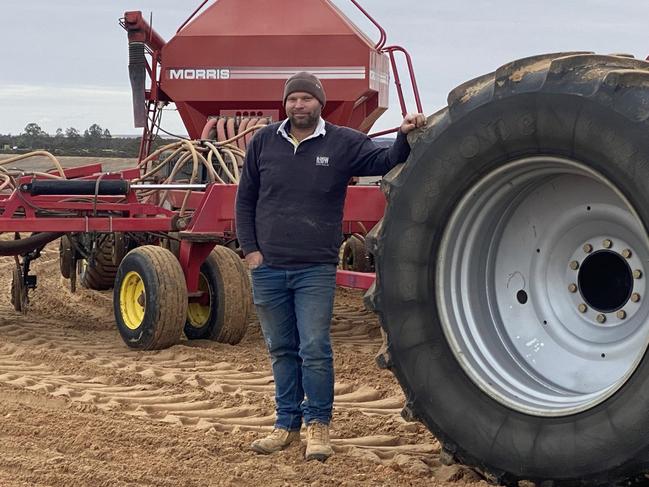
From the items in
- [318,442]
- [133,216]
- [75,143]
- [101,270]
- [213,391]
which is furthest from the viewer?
[75,143]

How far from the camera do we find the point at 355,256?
10.2 m

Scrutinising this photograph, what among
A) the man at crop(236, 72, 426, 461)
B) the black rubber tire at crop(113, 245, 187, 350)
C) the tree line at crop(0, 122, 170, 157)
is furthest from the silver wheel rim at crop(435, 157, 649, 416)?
the tree line at crop(0, 122, 170, 157)

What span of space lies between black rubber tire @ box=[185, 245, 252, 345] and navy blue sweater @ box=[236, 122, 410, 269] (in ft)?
9.35

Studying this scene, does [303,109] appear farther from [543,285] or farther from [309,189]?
[543,285]

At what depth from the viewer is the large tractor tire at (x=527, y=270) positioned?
318 cm

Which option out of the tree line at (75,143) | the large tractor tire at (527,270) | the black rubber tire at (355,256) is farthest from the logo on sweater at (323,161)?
the tree line at (75,143)

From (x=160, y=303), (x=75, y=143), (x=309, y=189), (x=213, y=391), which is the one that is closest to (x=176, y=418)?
(x=213, y=391)

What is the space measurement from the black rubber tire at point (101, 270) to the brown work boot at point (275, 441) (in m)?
5.03

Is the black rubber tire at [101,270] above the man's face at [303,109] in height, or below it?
below

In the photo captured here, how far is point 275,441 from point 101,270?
6045 millimetres

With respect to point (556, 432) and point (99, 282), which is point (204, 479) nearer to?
point (556, 432)

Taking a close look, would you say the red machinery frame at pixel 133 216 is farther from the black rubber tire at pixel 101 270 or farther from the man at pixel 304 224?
the man at pixel 304 224

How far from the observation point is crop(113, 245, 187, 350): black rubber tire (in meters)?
7.01

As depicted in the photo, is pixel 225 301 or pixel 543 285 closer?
pixel 543 285
